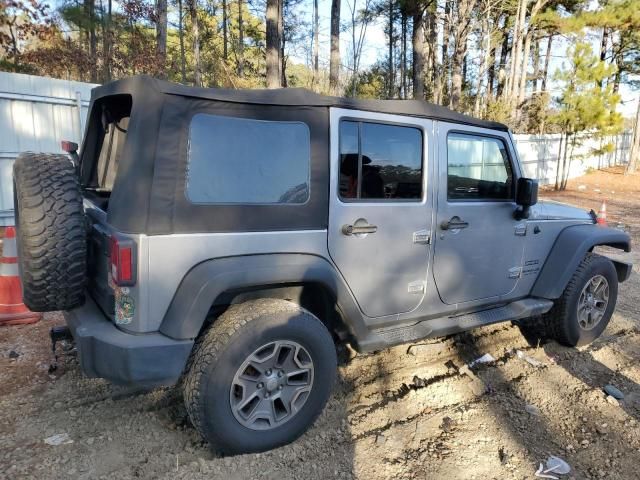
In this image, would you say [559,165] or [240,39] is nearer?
[559,165]

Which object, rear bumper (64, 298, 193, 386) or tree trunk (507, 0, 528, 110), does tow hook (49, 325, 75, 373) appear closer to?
rear bumper (64, 298, 193, 386)

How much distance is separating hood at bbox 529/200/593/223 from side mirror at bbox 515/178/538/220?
16 cm

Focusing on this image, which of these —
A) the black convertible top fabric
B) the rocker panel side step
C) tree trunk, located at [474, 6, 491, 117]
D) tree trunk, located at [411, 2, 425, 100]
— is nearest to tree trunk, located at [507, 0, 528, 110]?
tree trunk, located at [474, 6, 491, 117]

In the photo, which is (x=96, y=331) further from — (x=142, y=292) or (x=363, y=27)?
(x=363, y=27)

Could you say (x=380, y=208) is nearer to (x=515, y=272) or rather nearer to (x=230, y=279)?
(x=230, y=279)

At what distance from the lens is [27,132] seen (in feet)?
25.8

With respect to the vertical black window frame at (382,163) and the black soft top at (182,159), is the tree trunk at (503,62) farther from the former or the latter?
the black soft top at (182,159)

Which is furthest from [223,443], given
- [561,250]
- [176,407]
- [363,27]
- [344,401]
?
[363,27]

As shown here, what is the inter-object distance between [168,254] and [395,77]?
35444 millimetres

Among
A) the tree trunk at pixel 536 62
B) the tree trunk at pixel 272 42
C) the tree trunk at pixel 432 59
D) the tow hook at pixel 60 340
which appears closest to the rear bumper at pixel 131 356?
the tow hook at pixel 60 340

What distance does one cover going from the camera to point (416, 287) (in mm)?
3295

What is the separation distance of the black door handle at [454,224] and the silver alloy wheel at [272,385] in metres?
1.33

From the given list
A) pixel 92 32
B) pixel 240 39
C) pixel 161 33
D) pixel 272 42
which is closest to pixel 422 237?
pixel 272 42

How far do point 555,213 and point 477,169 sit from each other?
3.67 feet
